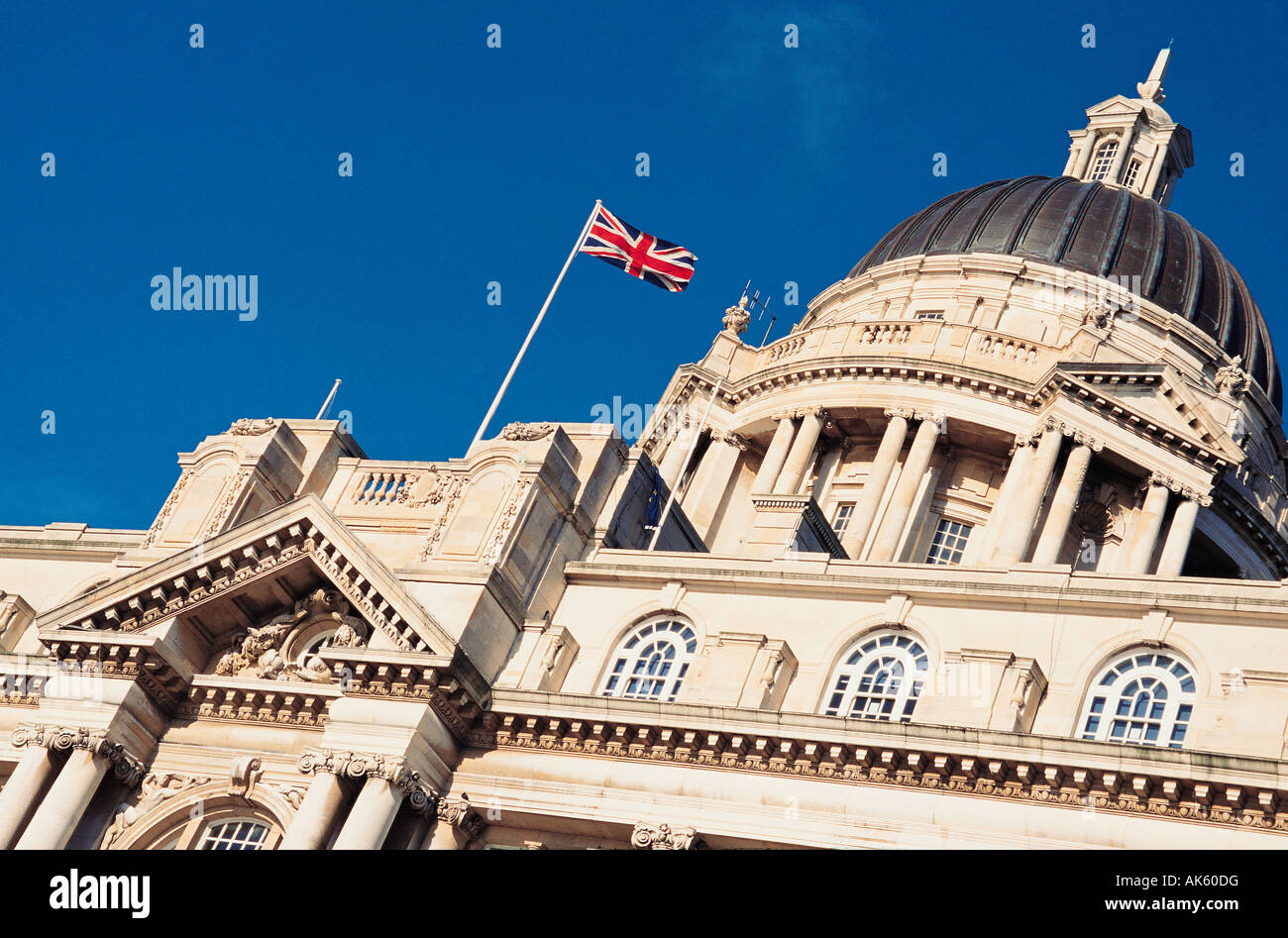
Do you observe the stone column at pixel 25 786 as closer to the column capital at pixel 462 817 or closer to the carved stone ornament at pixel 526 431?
the column capital at pixel 462 817

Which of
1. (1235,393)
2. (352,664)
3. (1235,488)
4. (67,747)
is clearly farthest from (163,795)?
(1235,393)

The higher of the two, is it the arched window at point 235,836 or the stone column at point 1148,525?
the stone column at point 1148,525

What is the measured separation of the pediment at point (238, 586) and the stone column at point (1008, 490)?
20.6 m

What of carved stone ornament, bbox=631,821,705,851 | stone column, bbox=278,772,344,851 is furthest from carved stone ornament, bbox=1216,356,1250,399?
stone column, bbox=278,772,344,851

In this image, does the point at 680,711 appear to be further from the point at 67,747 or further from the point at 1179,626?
the point at 67,747

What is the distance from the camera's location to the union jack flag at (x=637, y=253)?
1825 inches

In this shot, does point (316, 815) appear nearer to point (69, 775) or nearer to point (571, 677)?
point (69, 775)

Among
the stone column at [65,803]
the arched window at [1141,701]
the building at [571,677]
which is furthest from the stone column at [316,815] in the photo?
the arched window at [1141,701]

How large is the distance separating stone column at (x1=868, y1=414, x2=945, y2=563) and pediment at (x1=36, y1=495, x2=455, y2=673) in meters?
19.3

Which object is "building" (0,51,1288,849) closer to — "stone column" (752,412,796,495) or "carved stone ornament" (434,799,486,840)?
"carved stone ornament" (434,799,486,840)

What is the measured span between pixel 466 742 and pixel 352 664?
8.19 ft

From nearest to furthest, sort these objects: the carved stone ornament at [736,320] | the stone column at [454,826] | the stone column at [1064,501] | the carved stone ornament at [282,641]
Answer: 1. the stone column at [454,826]
2. the carved stone ornament at [282,641]
3. the stone column at [1064,501]
4. the carved stone ornament at [736,320]
